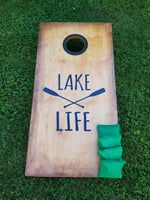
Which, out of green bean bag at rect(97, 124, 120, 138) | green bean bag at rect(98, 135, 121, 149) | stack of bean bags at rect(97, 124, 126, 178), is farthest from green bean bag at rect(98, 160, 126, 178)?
green bean bag at rect(97, 124, 120, 138)

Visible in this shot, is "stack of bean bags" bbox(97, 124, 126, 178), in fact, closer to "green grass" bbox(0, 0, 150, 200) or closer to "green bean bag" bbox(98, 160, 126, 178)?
"green bean bag" bbox(98, 160, 126, 178)

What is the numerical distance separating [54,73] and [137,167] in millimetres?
1492

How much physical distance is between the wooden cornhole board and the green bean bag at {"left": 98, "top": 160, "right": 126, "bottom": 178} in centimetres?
8

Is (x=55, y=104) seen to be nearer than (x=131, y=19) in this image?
Yes

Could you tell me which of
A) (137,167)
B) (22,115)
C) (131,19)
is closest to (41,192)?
(22,115)

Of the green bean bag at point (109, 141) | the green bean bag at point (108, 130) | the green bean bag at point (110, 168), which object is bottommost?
the green bean bag at point (110, 168)

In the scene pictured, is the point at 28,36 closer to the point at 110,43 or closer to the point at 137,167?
the point at 110,43

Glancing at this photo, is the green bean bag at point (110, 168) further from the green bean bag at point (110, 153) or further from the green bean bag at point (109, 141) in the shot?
the green bean bag at point (109, 141)

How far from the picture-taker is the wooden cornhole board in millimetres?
2074

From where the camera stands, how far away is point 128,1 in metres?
3.12

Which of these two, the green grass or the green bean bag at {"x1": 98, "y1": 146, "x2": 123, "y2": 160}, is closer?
the green bean bag at {"x1": 98, "y1": 146, "x2": 123, "y2": 160}

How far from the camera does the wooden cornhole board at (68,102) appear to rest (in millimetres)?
2074

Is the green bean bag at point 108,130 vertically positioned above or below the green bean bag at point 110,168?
above

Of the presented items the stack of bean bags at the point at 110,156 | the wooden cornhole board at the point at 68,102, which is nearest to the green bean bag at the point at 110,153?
the stack of bean bags at the point at 110,156
